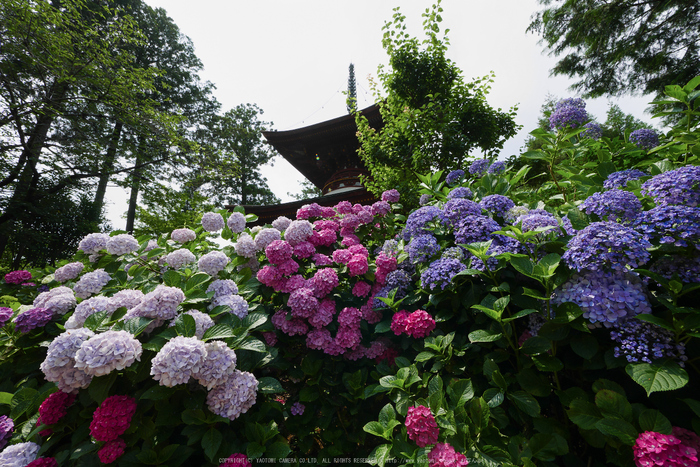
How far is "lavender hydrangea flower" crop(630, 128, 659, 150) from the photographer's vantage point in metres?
1.79

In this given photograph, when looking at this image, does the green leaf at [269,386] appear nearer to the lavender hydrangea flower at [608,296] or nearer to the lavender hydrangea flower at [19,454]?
the lavender hydrangea flower at [19,454]

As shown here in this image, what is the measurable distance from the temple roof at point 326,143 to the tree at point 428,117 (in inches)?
139

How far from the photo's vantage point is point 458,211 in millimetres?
1562

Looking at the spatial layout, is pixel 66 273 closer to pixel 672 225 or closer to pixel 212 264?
pixel 212 264

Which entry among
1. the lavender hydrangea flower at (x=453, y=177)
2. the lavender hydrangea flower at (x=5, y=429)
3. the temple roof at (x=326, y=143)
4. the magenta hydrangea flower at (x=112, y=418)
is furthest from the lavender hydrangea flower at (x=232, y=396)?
the temple roof at (x=326, y=143)

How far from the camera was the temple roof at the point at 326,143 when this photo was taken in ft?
27.5

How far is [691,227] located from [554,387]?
Answer: 75 cm

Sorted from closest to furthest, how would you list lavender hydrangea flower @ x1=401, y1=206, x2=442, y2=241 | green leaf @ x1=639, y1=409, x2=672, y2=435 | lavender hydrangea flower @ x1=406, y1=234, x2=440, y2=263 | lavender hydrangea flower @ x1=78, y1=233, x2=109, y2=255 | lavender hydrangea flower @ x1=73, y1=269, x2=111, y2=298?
green leaf @ x1=639, y1=409, x2=672, y2=435 → lavender hydrangea flower @ x1=406, y1=234, x2=440, y2=263 → lavender hydrangea flower @ x1=401, y1=206, x2=442, y2=241 → lavender hydrangea flower @ x1=73, y1=269, x2=111, y2=298 → lavender hydrangea flower @ x1=78, y1=233, x2=109, y2=255

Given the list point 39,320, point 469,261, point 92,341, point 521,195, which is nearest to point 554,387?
point 469,261

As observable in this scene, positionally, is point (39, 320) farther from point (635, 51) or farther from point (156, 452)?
point (635, 51)

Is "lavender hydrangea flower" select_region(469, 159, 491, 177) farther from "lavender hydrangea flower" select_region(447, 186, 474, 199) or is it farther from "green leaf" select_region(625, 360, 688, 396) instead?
"green leaf" select_region(625, 360, 688, 396)

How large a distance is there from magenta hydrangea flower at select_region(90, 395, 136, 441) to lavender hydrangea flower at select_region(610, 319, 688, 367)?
1.80m

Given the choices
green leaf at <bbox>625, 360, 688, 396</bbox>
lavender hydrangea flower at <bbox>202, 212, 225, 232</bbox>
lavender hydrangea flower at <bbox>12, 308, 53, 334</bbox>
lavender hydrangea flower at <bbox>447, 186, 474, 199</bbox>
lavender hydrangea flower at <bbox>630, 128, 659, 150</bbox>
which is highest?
lavender hydrangea flower at <bbox>630, 128, 659, 150</bbox>

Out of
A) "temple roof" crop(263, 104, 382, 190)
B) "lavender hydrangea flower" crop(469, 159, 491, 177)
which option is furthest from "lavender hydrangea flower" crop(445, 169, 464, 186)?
"temple roof" crop(263, 104, 382, 190)
